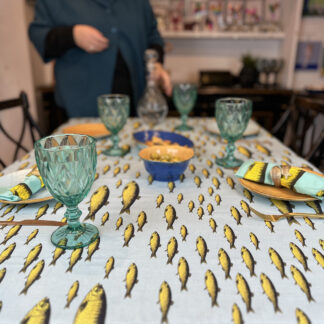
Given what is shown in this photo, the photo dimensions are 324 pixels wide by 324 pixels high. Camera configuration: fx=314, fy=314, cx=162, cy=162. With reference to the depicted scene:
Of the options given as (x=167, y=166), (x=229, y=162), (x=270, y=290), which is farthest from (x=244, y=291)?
(x=229, y=162)

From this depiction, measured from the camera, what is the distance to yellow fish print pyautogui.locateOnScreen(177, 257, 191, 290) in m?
0.41

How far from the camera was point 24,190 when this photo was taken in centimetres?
61

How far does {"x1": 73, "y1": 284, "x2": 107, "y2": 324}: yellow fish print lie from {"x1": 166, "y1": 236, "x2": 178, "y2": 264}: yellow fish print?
0.11 m

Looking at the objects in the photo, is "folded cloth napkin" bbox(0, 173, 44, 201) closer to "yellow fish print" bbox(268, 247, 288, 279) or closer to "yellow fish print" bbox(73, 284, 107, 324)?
"yellow fish print" bbox(73, 284, 107, 324)

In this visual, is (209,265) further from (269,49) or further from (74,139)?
(269,49)

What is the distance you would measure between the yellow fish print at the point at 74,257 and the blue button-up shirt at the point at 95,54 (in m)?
1.03

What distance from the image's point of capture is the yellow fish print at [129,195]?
61 centimetres

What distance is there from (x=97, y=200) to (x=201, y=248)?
250 millimetres

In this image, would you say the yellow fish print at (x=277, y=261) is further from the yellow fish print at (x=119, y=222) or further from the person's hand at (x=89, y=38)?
the person's hand at (x=89, y=38)

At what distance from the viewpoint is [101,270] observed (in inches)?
17.0

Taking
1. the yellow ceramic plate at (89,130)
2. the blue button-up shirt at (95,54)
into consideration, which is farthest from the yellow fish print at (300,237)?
the blue button-up shirt at (95,54)

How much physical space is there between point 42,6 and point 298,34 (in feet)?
6.76

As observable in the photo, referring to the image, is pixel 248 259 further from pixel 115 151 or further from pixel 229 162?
pixel 115 151

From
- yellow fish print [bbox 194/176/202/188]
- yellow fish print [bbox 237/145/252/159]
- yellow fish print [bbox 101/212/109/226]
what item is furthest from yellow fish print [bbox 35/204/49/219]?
yellow fish print [bbox 237/145/252/159]
